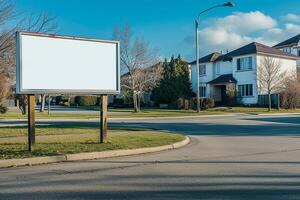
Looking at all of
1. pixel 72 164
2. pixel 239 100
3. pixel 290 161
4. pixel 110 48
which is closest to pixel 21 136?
pixel 110 48

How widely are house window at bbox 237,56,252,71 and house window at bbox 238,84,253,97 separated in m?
2.13

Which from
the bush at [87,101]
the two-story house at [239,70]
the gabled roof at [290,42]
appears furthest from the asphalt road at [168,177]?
the gabled roof at [290,42]

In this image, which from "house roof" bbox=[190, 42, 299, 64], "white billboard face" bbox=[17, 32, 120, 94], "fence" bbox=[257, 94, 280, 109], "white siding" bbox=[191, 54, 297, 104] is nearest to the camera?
"white billboard face" bbox=[17, 32, 120, 94]

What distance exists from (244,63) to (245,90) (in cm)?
327

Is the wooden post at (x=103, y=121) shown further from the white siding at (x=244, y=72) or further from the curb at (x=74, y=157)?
the white siding at (x=244, y=72)

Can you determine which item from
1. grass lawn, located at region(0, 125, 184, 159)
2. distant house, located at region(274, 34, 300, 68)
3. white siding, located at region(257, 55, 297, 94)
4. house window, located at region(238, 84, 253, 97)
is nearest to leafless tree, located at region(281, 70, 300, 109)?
white siding, located at region(257, 55, 297, 94)

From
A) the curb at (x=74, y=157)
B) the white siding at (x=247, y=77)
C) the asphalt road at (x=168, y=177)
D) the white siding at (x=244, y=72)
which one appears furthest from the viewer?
the white siding at (x=247, y=77)

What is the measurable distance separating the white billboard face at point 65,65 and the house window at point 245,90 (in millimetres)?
41050

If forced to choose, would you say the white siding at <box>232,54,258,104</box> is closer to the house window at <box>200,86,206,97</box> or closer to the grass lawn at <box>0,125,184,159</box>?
the house window at <box>200,86,206,97</box>

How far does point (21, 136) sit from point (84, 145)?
3827 millimetres

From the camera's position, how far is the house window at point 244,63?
A: 5347 centimetres

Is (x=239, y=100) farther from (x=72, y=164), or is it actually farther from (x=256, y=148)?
(x=72, y=164)

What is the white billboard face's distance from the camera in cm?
1244

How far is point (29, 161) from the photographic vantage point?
10945 mm
